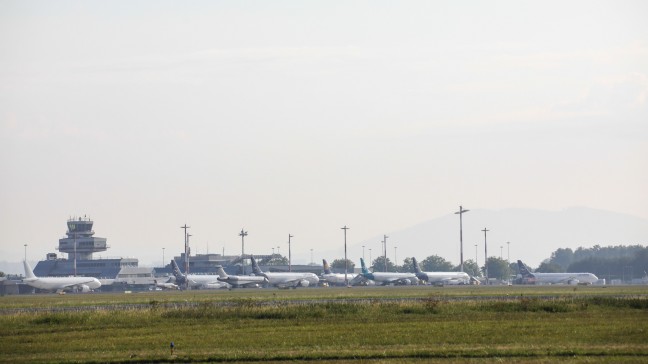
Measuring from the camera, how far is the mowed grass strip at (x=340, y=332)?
43.9m

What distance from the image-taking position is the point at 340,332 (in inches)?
2137

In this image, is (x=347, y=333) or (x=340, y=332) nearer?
(x=347, y=333)

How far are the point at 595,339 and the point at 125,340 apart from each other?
23620 mm

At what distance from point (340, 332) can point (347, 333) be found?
0.86 m

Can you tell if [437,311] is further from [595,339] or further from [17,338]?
[17,338]

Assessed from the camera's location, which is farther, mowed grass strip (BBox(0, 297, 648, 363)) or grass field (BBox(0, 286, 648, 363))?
mowed grass strip (BBox(0, 297, 648, 363))

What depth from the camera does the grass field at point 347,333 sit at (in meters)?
43.3

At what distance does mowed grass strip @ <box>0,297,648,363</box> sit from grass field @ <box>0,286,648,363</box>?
0.19 ft

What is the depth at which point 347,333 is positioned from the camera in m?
53.5

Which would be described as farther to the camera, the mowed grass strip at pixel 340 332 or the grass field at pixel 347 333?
the mowed grass strip at pixel 340 332

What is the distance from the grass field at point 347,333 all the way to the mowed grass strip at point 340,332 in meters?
0.06

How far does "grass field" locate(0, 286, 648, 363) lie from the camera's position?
43.3 metres

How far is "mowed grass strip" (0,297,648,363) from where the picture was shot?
1727 inches

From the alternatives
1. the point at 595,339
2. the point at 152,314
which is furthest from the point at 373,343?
the point at 152,314
